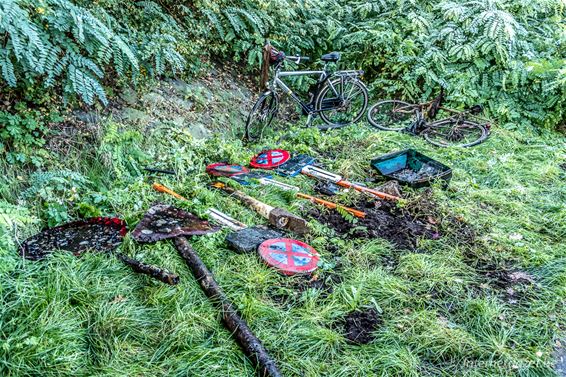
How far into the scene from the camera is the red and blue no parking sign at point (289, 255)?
2.73 m

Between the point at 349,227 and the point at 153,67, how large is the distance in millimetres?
3068

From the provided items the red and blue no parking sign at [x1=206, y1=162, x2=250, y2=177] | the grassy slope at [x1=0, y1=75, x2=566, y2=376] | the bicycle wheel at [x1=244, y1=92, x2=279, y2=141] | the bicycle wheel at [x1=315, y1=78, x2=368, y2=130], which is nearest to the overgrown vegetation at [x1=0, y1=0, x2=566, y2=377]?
the grassy slope at [x1=0, y1=75, x2=566, y2=376]

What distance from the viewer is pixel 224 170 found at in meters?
4.05

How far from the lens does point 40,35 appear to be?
331 centimetres

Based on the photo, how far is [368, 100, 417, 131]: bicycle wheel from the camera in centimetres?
597

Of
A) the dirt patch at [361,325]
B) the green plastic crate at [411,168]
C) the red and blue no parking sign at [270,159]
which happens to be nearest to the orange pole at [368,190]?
the green plastic crate at [411,168]

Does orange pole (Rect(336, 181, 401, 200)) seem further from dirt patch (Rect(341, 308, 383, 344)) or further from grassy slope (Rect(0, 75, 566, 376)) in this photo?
dirt patch (Rect(341, 308, 383, 344))

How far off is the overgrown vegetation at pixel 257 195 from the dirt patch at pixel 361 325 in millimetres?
29

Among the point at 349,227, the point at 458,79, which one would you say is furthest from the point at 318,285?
the point at 458,79

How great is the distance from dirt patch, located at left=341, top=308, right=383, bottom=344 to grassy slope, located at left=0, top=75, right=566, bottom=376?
0.16 ft

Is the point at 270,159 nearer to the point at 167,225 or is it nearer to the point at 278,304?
the point at 167,225

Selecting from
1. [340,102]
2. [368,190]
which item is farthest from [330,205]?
[340,102]

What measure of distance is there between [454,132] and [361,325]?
4.11 meters

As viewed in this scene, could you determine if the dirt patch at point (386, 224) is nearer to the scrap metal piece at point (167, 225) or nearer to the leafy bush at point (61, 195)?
the scrap metal piece at point (167, 225)
